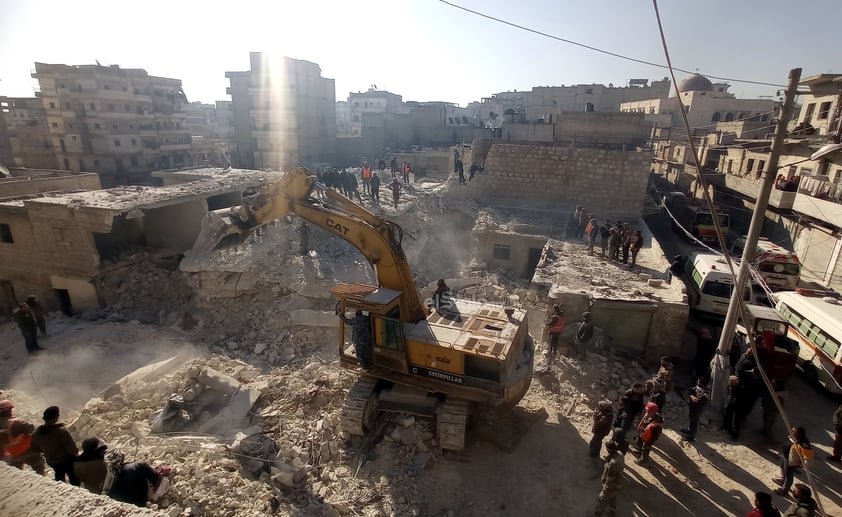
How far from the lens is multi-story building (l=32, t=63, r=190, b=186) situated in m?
33.6

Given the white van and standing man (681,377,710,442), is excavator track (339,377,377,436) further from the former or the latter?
the white van

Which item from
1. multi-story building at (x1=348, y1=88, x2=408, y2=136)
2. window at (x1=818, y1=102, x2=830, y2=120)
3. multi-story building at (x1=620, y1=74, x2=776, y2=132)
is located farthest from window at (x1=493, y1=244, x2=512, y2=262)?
multi-story building at (x1=348, y1=88, x2=408, y2=136)

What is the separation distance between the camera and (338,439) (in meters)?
7.56

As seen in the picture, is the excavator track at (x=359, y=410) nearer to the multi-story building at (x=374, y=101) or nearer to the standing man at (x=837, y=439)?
the standing man at (x=837, y=439)

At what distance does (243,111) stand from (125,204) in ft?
89.7

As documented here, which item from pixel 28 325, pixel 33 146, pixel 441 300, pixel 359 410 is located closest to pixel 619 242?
pixel 441 300

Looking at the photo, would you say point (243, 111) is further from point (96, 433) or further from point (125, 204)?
point (96, 433)

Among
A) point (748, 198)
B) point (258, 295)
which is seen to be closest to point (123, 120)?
point (258, 295)

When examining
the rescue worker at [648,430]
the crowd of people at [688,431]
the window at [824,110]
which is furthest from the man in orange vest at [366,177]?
the window at [824,110]

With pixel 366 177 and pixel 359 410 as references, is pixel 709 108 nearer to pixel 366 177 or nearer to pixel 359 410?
pixel 366 177

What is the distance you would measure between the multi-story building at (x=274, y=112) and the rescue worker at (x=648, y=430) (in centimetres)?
3274

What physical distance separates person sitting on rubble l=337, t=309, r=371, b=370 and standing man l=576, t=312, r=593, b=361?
4699 mm

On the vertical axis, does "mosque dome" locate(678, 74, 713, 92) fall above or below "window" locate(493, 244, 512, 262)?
above

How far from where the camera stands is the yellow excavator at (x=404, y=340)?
6922 millimetres
